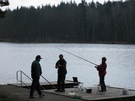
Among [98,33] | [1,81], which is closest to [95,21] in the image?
[98,33]

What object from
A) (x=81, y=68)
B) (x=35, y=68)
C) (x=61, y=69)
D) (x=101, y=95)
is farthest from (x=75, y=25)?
(x=35, y=68)

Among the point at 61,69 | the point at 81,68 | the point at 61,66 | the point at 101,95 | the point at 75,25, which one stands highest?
the point at 75,25

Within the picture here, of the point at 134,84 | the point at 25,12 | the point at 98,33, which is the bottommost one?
the point at 134,84

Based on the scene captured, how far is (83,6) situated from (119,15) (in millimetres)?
22481

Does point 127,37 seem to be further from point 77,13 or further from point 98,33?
point 77,13

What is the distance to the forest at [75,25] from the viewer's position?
112875 millimetres

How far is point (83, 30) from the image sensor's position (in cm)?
12575

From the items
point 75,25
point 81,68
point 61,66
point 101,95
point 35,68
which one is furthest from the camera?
point 75,25

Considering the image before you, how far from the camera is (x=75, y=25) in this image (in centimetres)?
13050

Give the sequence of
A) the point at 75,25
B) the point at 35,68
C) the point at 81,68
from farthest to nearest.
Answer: the point at 75,25, the point at 81,68, the point at 35,68

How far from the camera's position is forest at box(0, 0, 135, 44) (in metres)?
113

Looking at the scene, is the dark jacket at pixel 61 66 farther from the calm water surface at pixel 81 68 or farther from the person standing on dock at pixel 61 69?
the calm water surface at pixel 81 68

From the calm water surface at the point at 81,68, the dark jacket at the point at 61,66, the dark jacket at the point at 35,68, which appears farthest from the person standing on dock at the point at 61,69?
the calm water surface at the point at 81,68

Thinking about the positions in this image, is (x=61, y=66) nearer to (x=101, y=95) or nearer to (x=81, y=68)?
(x=101, y=95)
